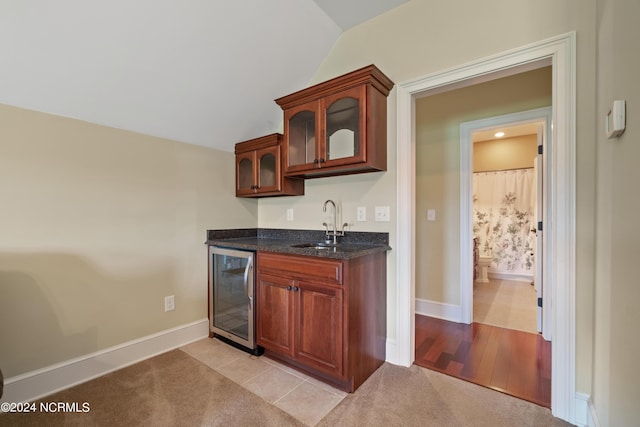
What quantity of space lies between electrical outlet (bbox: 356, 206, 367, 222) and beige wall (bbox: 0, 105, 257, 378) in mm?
1478

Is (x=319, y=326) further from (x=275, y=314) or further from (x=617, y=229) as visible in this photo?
(x=617, y=229)

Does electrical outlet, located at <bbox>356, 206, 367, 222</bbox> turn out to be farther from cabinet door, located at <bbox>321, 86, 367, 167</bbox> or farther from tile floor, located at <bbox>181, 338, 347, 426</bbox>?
tile floor, located at <bbox>181, 338, 347, 426</bbox>

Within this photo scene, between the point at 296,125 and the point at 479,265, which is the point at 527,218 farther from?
the point at 296,125

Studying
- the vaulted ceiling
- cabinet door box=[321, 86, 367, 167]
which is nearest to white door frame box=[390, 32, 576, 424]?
cabinet door box=[321, 86, 367, 167]

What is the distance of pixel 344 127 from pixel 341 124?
0.12 feet

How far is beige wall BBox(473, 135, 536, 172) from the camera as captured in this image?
15.5ft

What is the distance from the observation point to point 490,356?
2.23 metres

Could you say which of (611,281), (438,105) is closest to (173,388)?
(611,281)

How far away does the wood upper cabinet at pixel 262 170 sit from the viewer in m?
2.58

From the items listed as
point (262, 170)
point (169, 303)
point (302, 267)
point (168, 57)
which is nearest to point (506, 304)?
point (302, 267)

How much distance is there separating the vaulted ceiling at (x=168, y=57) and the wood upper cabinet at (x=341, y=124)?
0.42m

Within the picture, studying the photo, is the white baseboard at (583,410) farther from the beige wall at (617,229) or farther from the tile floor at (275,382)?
the tile floor at (275,382)

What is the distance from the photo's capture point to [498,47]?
1747 millimetres

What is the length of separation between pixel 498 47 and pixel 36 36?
267 cm
